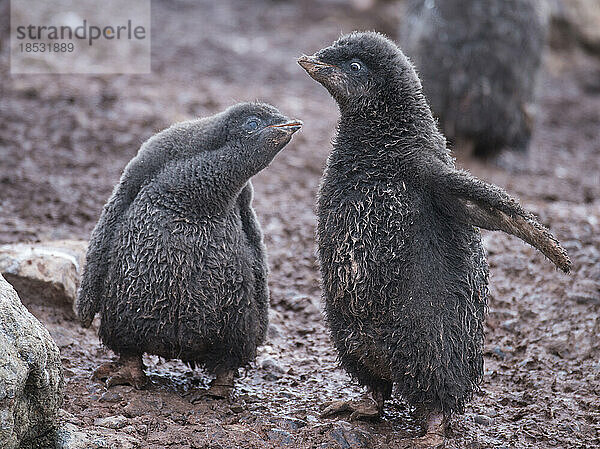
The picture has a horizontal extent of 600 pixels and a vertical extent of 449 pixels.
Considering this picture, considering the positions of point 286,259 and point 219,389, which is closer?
point 219,389

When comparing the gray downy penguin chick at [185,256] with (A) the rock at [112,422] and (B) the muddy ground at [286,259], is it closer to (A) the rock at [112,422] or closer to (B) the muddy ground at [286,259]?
(B) the muddy ground at [286,259]

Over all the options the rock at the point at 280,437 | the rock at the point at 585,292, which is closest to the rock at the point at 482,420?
the rock at the point at 280,437

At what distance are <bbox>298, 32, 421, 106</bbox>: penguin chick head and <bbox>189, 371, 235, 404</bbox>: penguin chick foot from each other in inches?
64.0

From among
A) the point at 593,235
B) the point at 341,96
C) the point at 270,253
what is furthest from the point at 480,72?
the point at 341,96

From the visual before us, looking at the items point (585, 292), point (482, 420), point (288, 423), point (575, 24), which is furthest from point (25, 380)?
point (575, 24)

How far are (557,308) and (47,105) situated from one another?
581cm

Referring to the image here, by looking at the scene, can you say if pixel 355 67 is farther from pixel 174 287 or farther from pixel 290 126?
pixel 174 287

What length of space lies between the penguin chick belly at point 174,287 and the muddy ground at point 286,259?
1.05 feet

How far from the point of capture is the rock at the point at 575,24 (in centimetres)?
1416

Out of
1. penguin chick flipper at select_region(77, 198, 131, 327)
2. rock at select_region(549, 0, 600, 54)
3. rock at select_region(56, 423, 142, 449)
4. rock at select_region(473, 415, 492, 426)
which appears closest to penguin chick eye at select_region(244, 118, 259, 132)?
penguin chick flipper at select_region(77, 198, 131, 327)

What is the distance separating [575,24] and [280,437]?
1246 centimetres

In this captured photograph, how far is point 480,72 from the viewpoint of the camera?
9188 millimetres

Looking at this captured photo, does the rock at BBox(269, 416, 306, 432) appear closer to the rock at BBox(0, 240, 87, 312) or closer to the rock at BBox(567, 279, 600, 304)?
the rock at BBox(0, 240, 87, 312)

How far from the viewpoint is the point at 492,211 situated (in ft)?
11.9
